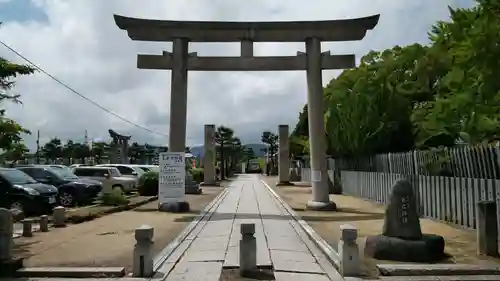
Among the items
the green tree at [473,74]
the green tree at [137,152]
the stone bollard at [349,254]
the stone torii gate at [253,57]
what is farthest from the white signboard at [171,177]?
the green tree at [137,152]

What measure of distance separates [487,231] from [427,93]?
18.1 meters

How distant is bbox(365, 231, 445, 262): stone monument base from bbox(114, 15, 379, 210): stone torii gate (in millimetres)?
10149

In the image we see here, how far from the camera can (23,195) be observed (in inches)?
701

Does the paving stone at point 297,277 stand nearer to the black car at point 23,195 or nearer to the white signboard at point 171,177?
the white signboard at point 171,177

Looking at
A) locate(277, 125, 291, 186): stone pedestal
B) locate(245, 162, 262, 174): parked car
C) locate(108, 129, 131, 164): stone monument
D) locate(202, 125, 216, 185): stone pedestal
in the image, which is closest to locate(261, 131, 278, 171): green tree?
locate(245, 162, 262, 174): parked car

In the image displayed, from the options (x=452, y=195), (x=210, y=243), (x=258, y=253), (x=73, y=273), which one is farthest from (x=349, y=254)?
(x=452, y=195)

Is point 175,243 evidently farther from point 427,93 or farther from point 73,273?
point 427,93

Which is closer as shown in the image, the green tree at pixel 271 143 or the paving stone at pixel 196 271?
the paving stone at pixel 196 271

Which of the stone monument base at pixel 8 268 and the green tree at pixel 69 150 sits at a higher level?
the green tree at pixel 69 150

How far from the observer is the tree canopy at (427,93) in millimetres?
12648

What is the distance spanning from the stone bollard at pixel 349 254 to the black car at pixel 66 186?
15.5 metres

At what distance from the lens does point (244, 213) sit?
19562mm

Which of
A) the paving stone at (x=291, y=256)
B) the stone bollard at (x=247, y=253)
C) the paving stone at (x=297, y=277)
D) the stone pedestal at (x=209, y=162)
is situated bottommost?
the paving stone at (x=297, y=277)

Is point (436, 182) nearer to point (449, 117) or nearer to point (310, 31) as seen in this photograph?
point (449, 117)
